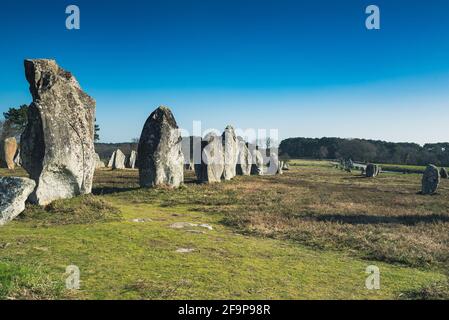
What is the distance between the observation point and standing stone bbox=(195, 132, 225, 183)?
30.6m

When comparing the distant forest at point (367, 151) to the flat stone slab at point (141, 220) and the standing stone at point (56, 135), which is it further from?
the flat stone slab at point (141, 220)

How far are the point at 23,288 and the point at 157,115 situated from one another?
18.8 meters

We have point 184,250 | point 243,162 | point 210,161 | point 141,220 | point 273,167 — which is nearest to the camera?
point 184,250

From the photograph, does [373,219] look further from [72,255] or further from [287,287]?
[72,255]

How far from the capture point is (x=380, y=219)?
17016 millimetres

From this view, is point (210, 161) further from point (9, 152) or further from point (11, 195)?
point (9, 152)

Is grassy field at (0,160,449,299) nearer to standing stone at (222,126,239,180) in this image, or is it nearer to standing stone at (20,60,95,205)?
standing stone at (20,60,95,205)

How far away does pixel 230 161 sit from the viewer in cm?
3628

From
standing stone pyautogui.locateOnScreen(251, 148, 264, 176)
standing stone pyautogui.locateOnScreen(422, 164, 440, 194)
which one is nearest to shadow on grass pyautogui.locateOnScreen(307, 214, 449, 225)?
standing stone pyautogui.locateOnScreen(422, 164, 440, 194)

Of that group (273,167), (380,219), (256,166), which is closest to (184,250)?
(380,219)

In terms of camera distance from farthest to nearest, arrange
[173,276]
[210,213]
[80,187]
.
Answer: [210,213] → [80,187] → [173,276]

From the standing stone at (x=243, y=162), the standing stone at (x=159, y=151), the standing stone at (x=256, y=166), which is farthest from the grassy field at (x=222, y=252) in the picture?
the standing stone at (x=256, y=166)

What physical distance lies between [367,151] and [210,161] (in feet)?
291
